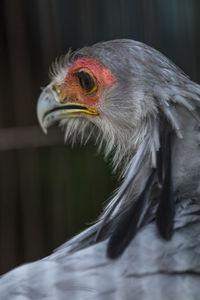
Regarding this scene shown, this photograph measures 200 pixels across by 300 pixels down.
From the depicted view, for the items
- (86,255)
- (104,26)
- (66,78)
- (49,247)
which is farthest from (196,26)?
(86,255)

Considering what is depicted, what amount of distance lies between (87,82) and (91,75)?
0.04m

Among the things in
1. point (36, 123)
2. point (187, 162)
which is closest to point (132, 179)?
point (187, 162)

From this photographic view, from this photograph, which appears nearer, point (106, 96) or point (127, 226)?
point (127, 226)

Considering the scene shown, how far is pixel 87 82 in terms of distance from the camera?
1.53 metres

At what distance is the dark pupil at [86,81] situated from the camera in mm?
1508

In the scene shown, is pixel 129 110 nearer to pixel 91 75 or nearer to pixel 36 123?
pixel 91 75

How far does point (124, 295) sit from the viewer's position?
994 mm

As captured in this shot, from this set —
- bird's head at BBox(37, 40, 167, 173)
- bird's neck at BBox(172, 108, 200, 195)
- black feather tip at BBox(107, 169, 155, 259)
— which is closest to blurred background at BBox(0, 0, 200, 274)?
bird's head at BBox(37, 40, 167, 173)

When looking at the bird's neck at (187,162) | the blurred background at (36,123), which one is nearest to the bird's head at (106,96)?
the bird's neck at (187,162)

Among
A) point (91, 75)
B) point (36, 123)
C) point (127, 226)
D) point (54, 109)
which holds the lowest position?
point (36, 123)

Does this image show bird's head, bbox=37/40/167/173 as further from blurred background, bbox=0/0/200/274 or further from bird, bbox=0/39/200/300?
blurred background, bbox=0/0/200/274

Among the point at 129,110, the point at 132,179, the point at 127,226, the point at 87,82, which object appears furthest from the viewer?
the point at 87,82

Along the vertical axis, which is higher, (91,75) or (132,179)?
(91,75)

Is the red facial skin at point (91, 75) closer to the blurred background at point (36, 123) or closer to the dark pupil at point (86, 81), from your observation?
the dark pupil at point (86, 81)
